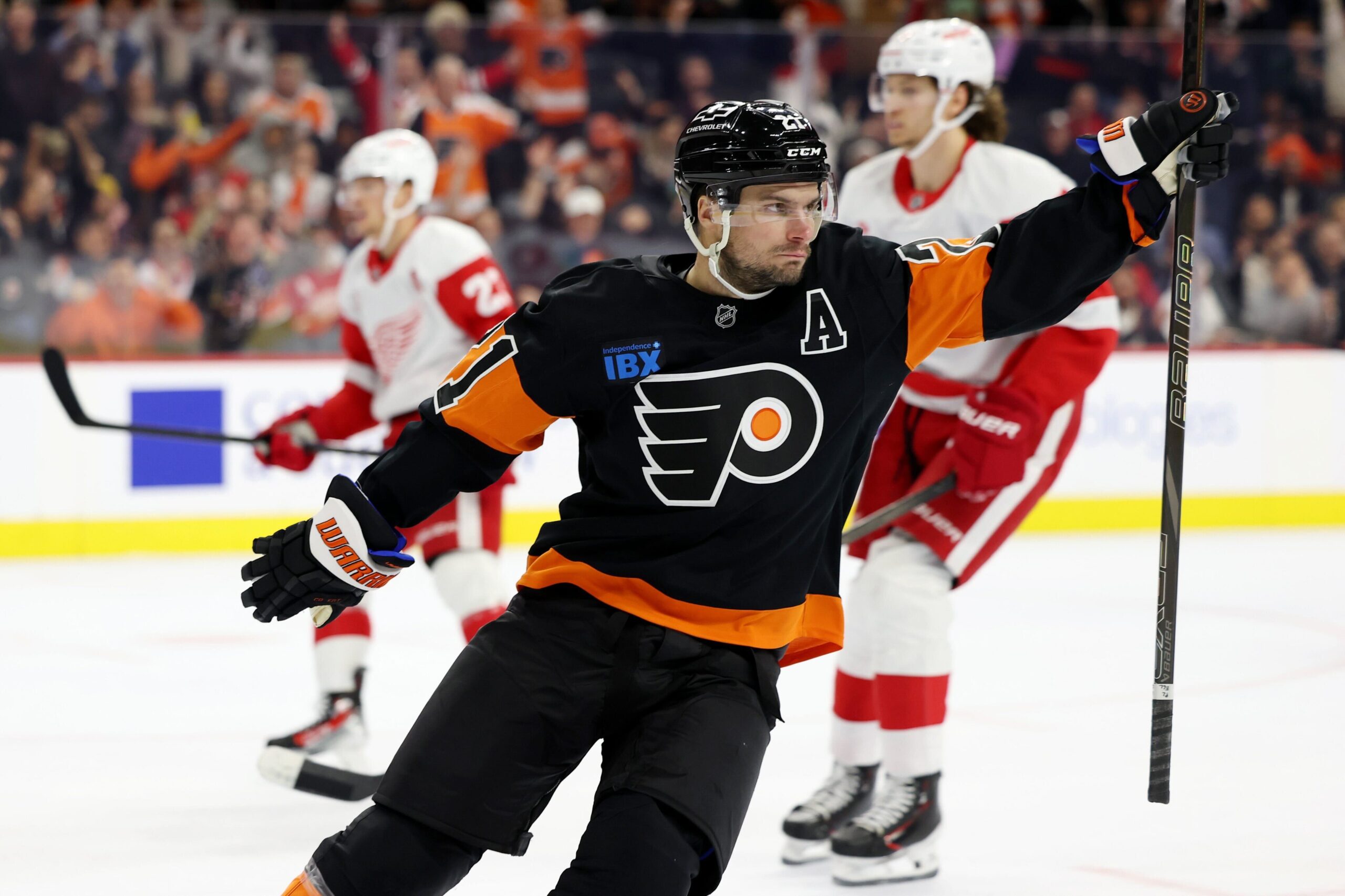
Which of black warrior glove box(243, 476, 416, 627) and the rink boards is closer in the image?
black warrior glove box(243, 476, 416, 627)

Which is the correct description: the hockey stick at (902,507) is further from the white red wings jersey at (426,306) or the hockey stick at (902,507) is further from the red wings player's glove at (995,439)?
the white red wings jersey at (426,306)

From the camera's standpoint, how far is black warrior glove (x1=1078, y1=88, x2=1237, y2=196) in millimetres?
2068

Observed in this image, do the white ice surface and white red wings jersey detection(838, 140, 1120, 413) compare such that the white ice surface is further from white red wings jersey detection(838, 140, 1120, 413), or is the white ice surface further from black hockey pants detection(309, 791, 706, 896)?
black hockey pants detection(309, 791, 706, 896)

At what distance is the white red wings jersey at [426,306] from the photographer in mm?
3828

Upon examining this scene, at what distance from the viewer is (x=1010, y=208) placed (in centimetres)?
320

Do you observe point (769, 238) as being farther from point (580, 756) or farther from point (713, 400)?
point (580, 756)

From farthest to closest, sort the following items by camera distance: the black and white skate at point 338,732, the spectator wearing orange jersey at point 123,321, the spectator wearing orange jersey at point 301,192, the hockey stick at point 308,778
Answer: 1. the spectator wearing orange jersey at point 301,192
2. the spectator wearing orange jersey at point 123,321
3. the black and white skate at point 338,732
4. the hockey stick at point 308,778

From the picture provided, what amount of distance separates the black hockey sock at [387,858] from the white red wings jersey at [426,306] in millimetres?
1919

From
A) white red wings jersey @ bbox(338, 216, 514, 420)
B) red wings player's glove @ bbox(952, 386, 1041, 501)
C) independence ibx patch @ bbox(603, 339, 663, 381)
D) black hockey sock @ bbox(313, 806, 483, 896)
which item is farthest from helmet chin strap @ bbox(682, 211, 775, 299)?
white red wings jersey @ bbox(338, 216, 514, 420)

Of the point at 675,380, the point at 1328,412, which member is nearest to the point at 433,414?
the point at 675,380

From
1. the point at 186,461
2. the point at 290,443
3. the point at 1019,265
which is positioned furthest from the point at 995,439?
the point at 186,461

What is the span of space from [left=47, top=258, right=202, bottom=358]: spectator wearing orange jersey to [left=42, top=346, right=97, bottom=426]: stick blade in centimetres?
305

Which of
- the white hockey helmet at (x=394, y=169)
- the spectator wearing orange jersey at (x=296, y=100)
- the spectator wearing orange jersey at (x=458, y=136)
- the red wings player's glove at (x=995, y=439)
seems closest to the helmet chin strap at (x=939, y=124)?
the red wings player's glove at (x=995, y=439)

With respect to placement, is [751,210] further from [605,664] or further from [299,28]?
[299,28]
